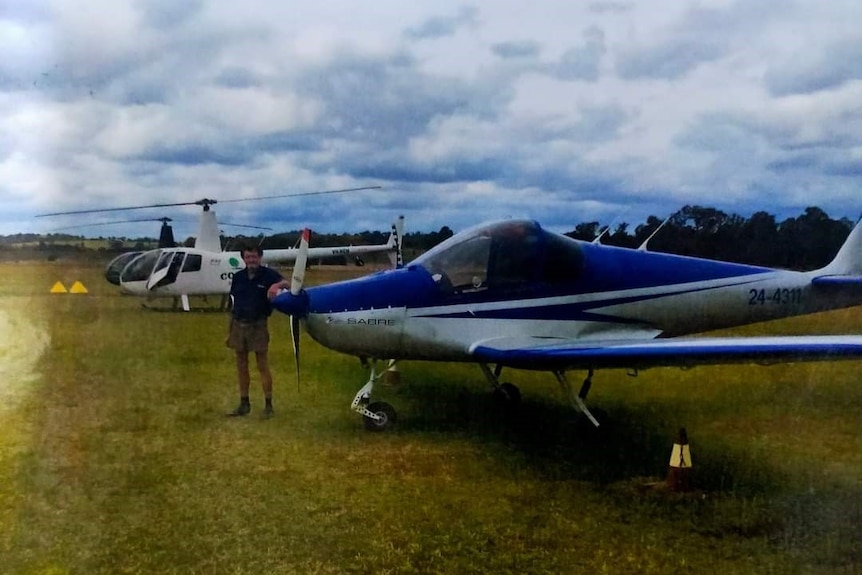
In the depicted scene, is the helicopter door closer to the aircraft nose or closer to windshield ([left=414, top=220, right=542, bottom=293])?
the aircraft nose


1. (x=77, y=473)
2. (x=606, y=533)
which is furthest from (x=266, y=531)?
(x=606, y=533)

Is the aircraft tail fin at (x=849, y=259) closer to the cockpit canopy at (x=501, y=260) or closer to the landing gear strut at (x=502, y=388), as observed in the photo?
the cockpit canopy at (x=501, y=260)

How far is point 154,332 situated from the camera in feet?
10.5

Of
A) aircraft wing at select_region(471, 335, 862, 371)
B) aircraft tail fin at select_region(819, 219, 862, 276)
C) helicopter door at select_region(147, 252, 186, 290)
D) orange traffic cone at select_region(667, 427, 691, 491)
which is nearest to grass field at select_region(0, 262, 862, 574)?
orange traffic cone at select_region(667, 427, 691, 491)

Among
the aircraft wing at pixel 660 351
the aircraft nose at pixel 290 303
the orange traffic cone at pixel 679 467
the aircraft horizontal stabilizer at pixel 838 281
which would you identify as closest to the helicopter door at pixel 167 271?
the aircraft nose at pixel 290 303

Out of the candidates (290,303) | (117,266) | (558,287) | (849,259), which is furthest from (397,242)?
(849,259)

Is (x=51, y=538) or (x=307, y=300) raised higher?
(x=307, y=300)

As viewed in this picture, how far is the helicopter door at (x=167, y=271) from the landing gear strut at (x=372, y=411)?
1066 mm

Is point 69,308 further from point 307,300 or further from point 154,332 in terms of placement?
point 307,300

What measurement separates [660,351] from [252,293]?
1.62m

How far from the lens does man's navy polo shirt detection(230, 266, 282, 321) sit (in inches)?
113

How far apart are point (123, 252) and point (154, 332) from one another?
39 cm

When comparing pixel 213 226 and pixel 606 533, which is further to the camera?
pixel 213 226

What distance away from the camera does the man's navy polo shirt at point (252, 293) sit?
2.88m
